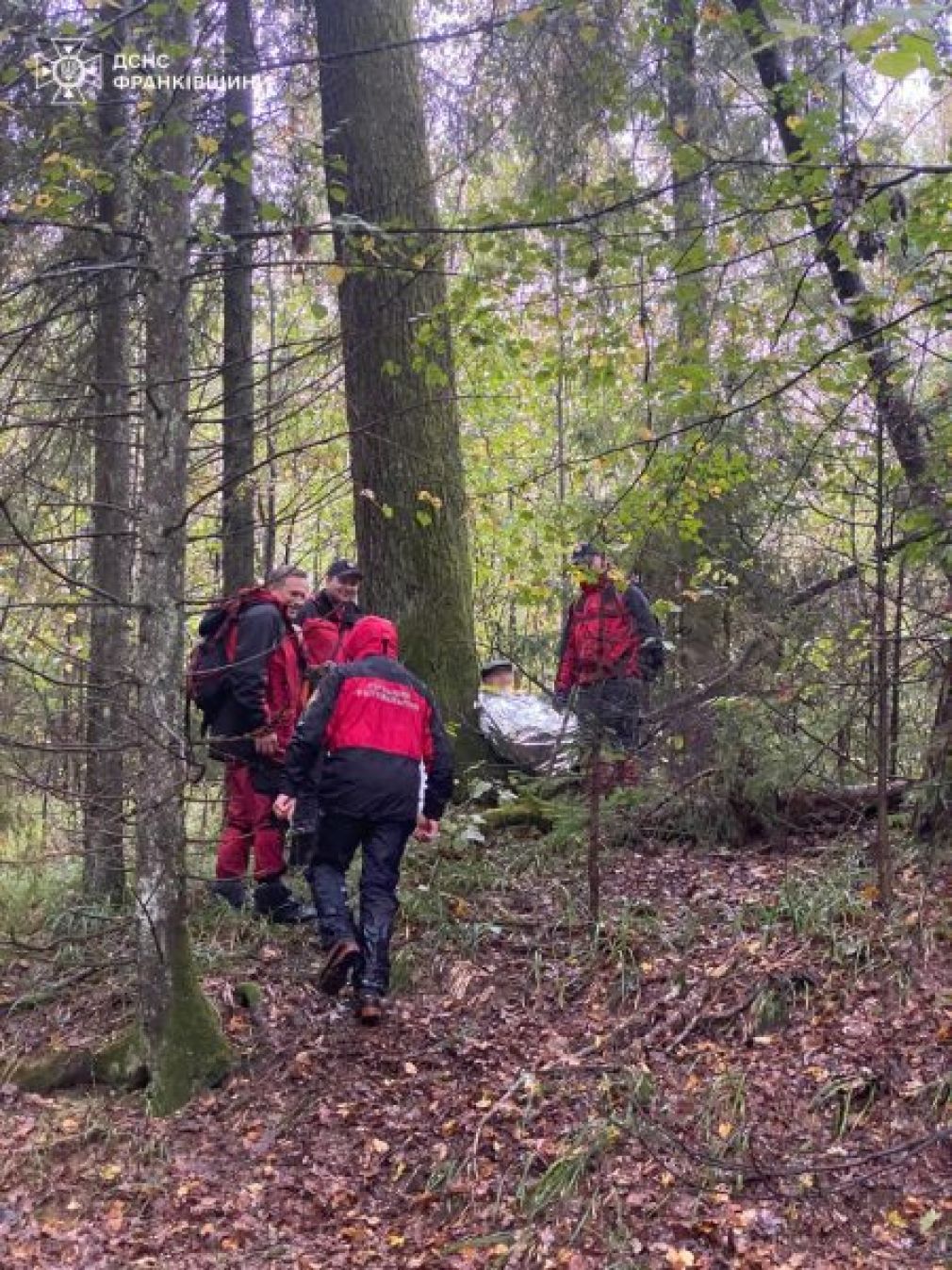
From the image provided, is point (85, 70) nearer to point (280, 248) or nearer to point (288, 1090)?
point (280, 248)

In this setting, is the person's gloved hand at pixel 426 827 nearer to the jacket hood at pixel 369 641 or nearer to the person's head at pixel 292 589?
the jacket hood at pixel 369 641

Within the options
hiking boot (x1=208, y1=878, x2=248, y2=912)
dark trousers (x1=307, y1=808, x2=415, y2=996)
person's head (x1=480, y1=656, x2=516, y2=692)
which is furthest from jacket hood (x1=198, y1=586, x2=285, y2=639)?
→ person's head (x1=480, y1=656, x2=516, y2=692)

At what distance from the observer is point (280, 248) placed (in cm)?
737

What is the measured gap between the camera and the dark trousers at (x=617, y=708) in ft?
22.0

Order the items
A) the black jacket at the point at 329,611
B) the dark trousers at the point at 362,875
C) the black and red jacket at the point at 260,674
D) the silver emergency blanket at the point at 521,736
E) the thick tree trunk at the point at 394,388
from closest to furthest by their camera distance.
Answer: the dark trousers at the point at 362,875, the black and red jacket at the point at 260,674, the black jacket at the point at 329,611, the thick tree trunk at the point at 394,388, the silver emergency blanket at the point at 521,736

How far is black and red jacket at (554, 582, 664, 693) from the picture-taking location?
7762 mm

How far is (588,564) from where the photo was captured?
6.14 meters

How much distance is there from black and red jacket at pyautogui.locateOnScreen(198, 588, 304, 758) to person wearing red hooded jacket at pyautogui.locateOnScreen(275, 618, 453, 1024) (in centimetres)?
59

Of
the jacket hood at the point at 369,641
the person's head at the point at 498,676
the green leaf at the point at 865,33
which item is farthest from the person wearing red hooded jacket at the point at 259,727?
the green leaf at the point at 865,33

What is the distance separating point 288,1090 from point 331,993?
0.65 meters

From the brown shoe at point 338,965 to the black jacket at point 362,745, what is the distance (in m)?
0.65

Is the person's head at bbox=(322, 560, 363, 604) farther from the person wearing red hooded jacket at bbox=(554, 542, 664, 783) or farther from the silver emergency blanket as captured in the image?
the silver emergency blanket

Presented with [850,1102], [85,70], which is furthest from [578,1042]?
[85,70]

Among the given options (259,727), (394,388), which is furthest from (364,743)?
(394,388)
